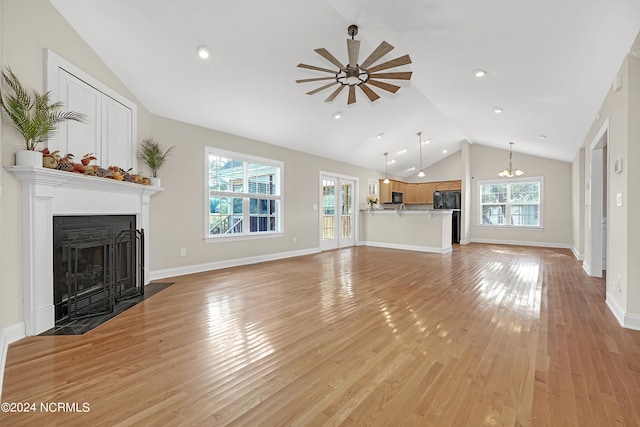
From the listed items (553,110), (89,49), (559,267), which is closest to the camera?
(89,49)

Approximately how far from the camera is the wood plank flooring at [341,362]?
4.88 feet

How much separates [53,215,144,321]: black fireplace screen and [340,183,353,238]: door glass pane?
216 inches

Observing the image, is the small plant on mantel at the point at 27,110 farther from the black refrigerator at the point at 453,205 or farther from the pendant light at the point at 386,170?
the black refrigerator at the point at 453,205

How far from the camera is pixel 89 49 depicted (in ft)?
10.5

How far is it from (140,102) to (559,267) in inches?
307

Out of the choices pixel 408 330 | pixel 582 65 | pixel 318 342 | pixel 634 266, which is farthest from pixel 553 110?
pixel 318 342

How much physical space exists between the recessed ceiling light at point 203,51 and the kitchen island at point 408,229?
19.3 ft

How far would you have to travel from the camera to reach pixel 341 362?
199 centimetres

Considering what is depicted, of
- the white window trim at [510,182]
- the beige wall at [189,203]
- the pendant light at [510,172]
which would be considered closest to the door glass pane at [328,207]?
the beige wall at [189,203]

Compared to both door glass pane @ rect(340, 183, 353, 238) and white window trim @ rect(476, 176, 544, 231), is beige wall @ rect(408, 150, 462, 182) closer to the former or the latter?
white window trim @ rect(476, 176, 544, 231)

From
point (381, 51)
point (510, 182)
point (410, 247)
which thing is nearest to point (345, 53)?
point (381, 51)

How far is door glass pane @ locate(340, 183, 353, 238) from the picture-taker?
8.27m

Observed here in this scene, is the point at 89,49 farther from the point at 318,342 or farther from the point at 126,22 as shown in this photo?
the point at 318,342

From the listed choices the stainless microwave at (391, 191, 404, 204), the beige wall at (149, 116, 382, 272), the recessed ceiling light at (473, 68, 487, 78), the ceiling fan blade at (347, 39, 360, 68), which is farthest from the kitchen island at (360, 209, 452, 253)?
Answer: the ceiling fan blade at (347, 39, 360, 68)
